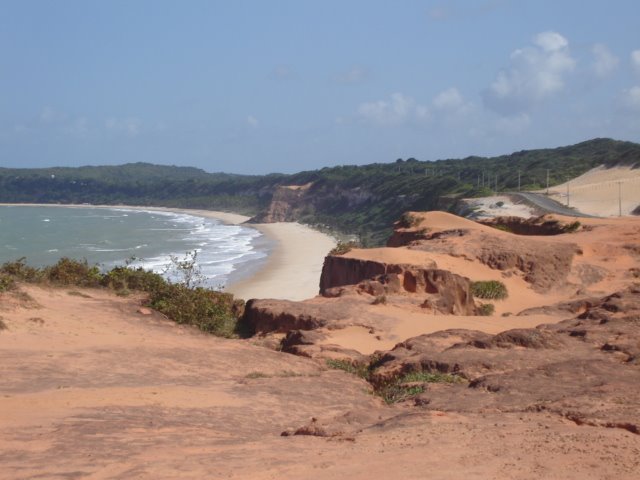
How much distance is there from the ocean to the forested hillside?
1234 cm

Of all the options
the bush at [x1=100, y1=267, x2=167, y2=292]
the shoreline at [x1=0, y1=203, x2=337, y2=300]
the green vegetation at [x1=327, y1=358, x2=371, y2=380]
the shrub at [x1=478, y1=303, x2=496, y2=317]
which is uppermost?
the bush at [x1=100, y1=267, x2=167, y2=292]

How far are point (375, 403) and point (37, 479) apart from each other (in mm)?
4885

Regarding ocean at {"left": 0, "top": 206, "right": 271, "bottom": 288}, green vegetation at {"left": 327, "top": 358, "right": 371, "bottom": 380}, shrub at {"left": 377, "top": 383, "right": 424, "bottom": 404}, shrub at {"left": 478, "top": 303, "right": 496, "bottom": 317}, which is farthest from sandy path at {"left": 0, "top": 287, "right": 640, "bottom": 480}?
ocean at {"left": 0, "top": 206, "right": 271, "bottom": 288}

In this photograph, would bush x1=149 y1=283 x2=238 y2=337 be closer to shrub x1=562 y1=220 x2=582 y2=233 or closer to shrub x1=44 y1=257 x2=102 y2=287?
shrub x1=44 y1=257 x2=102 y2=287

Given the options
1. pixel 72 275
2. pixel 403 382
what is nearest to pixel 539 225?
pixel 72 275

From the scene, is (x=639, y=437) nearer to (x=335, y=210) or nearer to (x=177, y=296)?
(x=177, y=296)

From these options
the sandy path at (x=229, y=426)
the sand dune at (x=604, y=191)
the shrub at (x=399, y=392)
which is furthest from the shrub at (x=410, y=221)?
the sand dune at (x=604, y=191)

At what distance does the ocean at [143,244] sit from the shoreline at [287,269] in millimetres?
682

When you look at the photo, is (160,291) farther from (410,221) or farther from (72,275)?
(410,221)

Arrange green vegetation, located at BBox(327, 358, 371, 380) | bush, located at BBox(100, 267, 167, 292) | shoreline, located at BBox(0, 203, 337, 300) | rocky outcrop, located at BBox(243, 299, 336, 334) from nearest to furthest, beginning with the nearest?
1. green vegetation, located at BBox(327, 358, 371, 380)
2. rocky outcrop, located at BBox(243, 299, 336, 334)
3. bush, located at BBox(100, 267, 167, 292)
4. shoreline, located at BBox(0, 203, 337, 300)

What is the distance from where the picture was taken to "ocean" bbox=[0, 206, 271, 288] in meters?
45.0

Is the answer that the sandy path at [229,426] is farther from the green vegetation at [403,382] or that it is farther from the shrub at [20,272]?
the shrub at [20,272]

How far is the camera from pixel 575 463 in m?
5.92

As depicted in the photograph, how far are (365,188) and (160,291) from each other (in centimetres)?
8092
